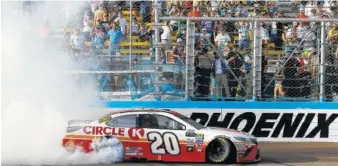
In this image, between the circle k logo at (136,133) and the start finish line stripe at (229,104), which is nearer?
the circle k logo at (136,133)

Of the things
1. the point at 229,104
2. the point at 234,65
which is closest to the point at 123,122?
the point at 229,104

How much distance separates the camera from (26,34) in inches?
615

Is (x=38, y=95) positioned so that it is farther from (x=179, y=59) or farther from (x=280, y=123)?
(x=280, y=123)

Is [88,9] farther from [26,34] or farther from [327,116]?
[327,116]

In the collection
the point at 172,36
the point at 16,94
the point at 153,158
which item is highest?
the point at 172,36

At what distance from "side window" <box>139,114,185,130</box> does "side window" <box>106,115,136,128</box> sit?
0.15 m

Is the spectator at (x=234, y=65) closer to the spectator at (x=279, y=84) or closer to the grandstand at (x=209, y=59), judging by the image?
the grandstand at (x=209, y=59)

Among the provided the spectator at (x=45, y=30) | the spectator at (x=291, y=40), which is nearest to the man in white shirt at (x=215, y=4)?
the spectator at (x=291, y=40)

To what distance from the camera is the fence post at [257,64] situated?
16672mm

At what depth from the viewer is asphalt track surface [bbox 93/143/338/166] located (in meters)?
12.7

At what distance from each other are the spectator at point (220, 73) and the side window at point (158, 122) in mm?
4130

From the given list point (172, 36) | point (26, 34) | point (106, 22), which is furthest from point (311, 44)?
point (26, 34)

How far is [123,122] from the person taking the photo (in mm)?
12734

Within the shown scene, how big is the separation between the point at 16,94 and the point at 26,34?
1.71 metres
